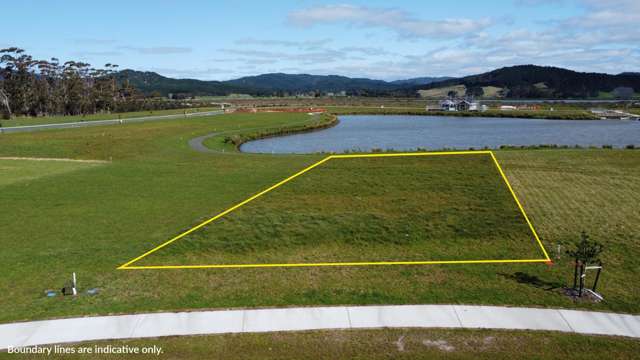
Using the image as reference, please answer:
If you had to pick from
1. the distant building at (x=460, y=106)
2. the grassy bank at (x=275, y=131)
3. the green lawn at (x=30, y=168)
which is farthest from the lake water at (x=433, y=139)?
the distant building at (x=460, y=106)

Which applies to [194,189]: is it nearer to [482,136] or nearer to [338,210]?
[338,210]

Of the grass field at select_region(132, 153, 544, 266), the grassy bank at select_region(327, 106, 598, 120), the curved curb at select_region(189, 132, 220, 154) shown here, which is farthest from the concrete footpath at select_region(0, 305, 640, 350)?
the grassy bank at select_region(327, 106, 598, 120)

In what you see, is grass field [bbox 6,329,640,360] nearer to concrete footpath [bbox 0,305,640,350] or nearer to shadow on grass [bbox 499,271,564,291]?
concrete footpath [bbox 0,305,640,350]

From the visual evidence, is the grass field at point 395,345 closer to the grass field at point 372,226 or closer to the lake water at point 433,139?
the grass field at point 372,226

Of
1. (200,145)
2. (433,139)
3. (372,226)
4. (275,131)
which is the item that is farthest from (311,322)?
(275,131)

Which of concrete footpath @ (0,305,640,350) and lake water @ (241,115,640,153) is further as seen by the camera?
lake water @ (241,115,640,153)

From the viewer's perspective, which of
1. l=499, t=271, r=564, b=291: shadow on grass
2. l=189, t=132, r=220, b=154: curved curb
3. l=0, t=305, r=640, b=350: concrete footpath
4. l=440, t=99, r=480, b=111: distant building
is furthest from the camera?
l=440, t=99, r=480, b=111: distant building

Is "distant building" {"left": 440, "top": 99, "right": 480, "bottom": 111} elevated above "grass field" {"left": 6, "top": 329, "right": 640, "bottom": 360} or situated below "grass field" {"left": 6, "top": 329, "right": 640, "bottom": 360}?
above
